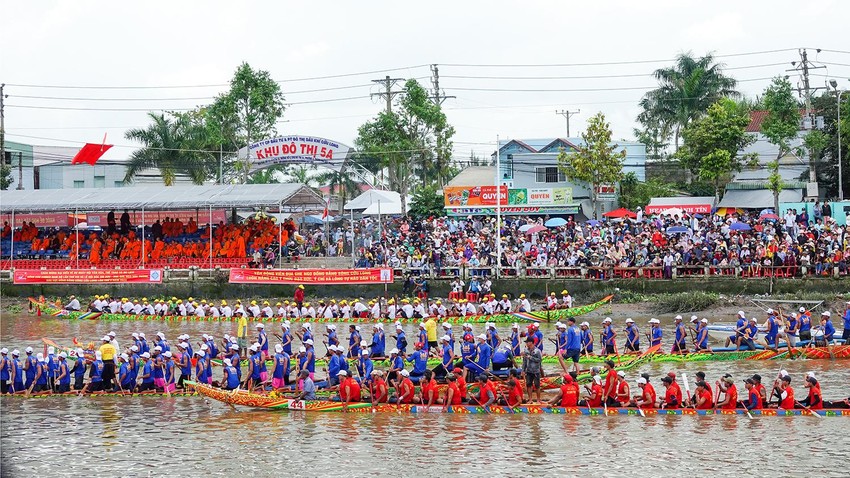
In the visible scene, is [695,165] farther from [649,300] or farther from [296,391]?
[296,391]

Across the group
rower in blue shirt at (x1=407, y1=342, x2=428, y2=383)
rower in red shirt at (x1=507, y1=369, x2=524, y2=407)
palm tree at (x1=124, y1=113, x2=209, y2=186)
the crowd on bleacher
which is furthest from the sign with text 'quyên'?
rower in red shirt at (x1=507, y1=369, x2=524, y2=407)

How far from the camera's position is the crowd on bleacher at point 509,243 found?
115 feet

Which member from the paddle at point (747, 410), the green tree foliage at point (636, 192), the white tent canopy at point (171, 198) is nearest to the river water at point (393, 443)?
the paddle at point (747, 410)

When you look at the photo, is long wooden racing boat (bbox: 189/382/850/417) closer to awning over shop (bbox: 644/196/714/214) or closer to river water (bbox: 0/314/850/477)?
river water (bbox: 0/314/850/477)

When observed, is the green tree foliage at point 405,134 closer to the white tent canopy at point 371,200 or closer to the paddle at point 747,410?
the white tent canopy at point 371,200

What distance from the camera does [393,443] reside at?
1750 cm

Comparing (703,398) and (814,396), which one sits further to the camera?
(703,398)

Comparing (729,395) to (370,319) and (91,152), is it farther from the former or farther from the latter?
(91,152)

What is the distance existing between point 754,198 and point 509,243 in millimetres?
14986

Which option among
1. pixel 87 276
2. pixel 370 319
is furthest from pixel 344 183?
pixel 370 319

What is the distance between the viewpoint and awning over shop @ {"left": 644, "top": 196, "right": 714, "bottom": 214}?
4638 centimetres

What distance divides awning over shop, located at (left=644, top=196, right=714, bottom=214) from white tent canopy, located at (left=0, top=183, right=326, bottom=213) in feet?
52.4

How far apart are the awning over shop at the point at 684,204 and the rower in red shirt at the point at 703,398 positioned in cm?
2821

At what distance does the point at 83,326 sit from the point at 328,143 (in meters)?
14.0
